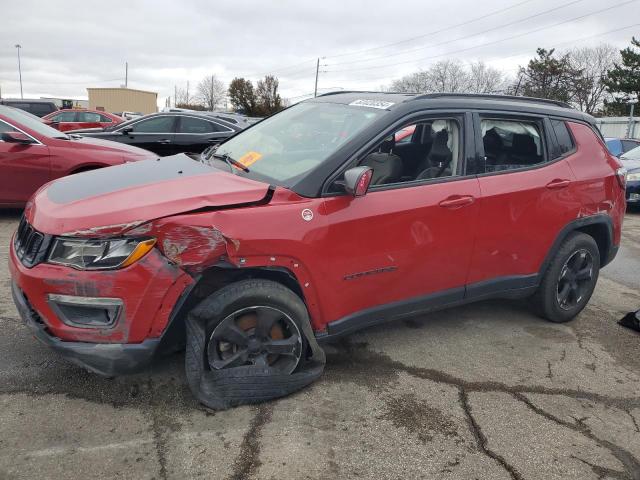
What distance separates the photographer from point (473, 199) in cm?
343

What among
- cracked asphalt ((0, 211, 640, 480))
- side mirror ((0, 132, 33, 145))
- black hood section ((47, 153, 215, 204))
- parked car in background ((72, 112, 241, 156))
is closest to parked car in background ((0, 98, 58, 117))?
parked car in background ((72, 112, 241, 156))

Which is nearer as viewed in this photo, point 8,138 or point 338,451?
point 338,451

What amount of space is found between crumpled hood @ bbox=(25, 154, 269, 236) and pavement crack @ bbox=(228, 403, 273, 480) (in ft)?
3.70

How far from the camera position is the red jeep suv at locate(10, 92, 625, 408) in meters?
2.54

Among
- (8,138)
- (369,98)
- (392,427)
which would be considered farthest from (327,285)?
(8,138)

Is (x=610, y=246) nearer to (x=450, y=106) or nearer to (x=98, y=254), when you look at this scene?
(x=450, y=106)

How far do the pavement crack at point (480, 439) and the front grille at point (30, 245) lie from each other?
7.76 feet

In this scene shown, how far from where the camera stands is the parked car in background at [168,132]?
33.0 feet

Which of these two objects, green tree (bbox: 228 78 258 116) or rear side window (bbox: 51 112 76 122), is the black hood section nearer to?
rear side window (bbox: 51 112 76 122)

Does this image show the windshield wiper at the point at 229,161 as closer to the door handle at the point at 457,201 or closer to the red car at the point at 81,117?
the door handle at the point at 457,201

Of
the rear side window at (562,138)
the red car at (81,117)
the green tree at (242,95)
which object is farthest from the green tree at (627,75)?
the rear side window at (562,138)

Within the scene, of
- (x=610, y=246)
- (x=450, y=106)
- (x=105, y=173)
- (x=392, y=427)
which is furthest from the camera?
(x=610, y=246)

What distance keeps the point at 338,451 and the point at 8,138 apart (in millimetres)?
5948

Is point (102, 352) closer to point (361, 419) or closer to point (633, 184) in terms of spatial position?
point (361, 419)
